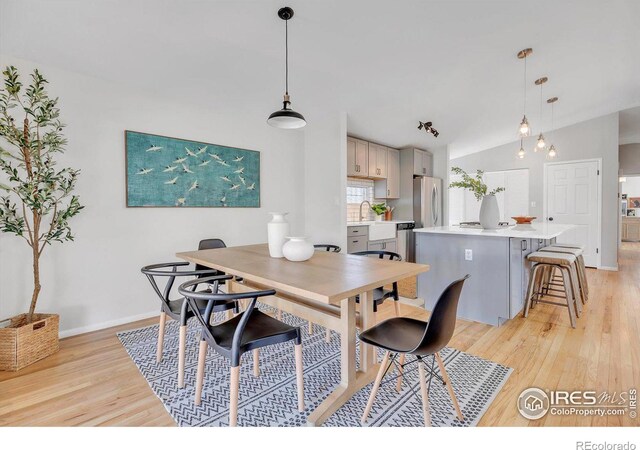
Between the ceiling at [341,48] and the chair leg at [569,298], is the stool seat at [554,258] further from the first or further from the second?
the ceiling at [341,48]

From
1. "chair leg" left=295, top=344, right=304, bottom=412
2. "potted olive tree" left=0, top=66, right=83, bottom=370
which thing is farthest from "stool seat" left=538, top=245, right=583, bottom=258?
"potted olive tree" left=0, top=66, right=83, bottom=370

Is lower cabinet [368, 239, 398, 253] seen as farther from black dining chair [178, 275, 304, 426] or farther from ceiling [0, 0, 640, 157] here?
black dining chair [178, 275, 304, 426]

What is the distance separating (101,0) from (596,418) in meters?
3.68

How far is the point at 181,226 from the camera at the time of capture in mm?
3355

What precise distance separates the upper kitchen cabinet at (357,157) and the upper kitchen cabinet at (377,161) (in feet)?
0.36

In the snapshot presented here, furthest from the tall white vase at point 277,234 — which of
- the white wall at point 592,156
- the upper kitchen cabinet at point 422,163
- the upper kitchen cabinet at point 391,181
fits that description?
the white wall at point 592,156

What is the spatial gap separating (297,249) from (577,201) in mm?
6175

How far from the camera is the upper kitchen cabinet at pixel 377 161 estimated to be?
5199 millimetres

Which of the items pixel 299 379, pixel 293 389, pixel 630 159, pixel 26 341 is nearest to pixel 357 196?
pixel 293 389

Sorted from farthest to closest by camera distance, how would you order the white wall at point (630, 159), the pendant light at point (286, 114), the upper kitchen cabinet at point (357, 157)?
the white wall at point (630, 159), the upper kitchen cabinet at point (357, 157), the pendant light at point (286, 114)

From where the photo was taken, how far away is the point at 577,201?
575 centimetres

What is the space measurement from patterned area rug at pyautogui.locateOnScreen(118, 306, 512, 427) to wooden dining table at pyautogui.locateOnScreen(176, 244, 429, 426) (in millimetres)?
108

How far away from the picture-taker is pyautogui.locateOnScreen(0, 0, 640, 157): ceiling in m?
2.14

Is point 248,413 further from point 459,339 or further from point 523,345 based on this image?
point 523,345
